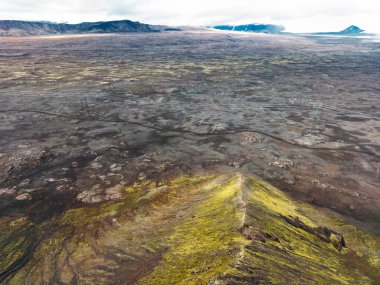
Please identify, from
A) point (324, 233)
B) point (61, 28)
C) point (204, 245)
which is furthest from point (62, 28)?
point (204, 245)

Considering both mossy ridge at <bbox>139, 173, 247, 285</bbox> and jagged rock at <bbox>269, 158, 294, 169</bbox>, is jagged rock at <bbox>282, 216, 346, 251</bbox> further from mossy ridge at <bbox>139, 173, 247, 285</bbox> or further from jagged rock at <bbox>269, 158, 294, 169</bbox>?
jagged rock at <bbox>269, 158, 294, 169</bbox>

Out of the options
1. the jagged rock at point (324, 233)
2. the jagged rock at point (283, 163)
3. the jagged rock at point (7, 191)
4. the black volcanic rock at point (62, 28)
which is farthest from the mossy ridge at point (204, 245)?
the black volcanic rock at point (62, 28)

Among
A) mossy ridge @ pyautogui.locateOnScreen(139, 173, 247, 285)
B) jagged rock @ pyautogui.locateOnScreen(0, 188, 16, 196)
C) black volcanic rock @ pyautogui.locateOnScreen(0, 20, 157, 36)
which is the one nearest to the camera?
mossy ridge @ pyautogui.locateOnScreen(139, 173, 247, 285)

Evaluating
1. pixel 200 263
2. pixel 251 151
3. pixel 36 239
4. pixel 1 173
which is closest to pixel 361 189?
pixel 251 151

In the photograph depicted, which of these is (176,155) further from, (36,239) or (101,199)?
(36,239)

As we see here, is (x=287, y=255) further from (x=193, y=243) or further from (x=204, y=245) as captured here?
(x=193, y=243)

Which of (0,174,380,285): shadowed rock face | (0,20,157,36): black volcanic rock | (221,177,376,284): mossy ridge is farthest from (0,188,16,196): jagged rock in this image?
(0,20,157,36): black volcanic rock

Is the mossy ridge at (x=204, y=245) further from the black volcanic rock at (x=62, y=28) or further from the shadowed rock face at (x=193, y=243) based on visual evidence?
the black volcanic rock at (x=62, y=28)
